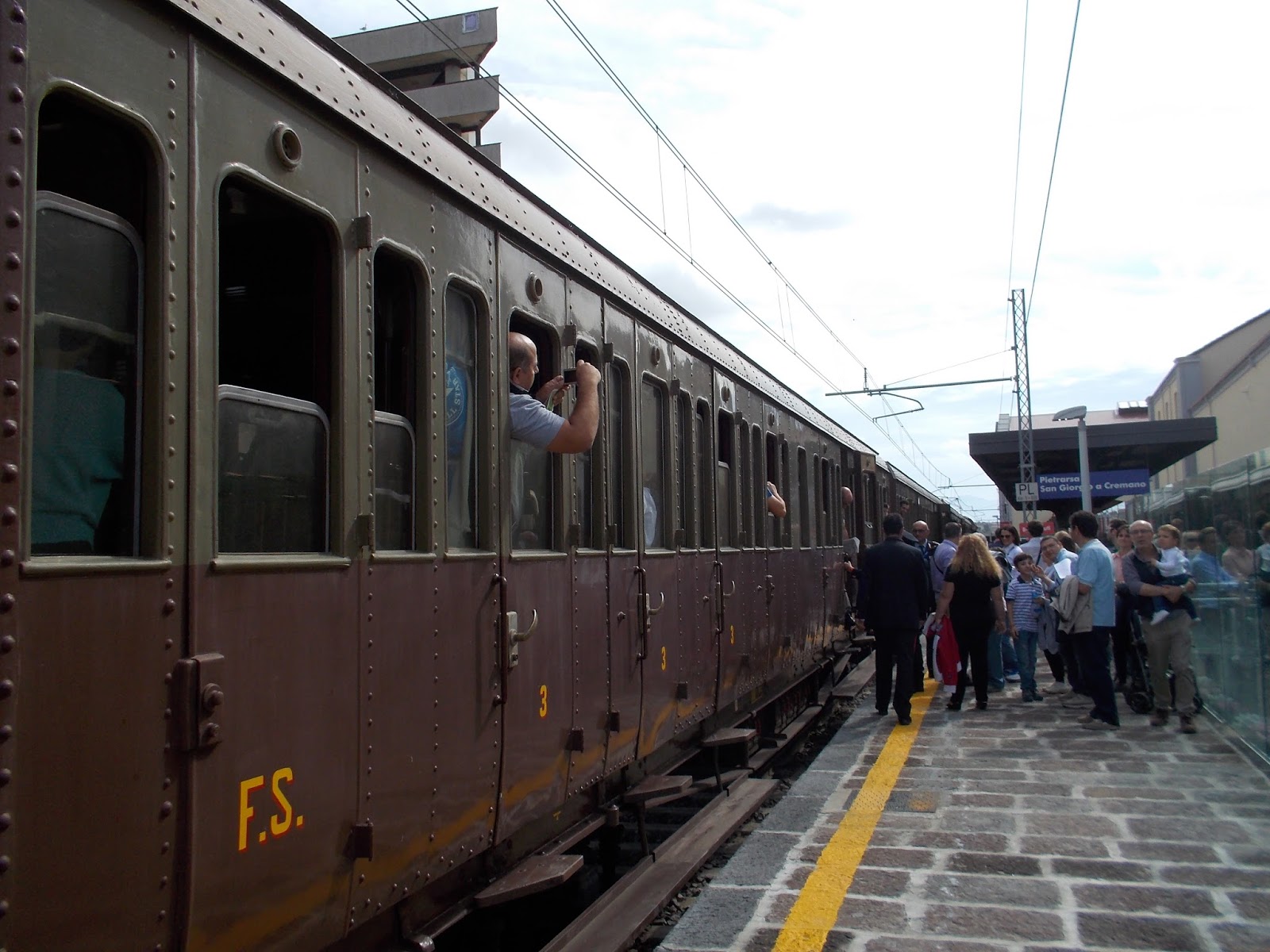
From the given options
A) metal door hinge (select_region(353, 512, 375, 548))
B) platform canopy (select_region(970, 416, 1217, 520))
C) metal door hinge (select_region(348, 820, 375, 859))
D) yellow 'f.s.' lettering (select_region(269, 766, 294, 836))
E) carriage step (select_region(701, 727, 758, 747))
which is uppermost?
platform canopy (select_region(970, 416, 1217, 520))

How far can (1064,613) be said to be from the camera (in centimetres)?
930

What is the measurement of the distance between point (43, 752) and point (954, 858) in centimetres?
450

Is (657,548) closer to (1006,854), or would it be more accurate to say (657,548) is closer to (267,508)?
(1006,854)

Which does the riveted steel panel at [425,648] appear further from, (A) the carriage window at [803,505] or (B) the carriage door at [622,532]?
(A) the carriage window at [803,505]

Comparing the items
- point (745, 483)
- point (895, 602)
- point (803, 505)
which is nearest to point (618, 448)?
point (745, 483)

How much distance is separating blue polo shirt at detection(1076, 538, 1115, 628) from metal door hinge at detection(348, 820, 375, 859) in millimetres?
7236

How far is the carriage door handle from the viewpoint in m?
4.19

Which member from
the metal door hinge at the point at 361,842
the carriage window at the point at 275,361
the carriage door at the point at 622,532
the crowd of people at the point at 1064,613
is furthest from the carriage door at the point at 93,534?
the crowd of people at the point at 1064,613

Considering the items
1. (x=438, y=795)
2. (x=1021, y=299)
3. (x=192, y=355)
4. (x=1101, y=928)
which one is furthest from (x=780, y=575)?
(x=1021, y=299)

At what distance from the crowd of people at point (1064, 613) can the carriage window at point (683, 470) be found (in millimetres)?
3278

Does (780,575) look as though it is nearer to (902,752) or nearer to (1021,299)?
(902,752)

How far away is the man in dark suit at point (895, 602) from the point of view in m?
9.70

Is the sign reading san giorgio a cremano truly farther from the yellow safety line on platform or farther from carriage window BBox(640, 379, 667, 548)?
carriage window BBox(640, 379, 667, 548)

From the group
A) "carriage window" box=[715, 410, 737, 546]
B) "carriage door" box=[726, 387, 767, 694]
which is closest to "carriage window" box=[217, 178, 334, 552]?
Result: "carriage window" box=[715, 410, 737, 546]
